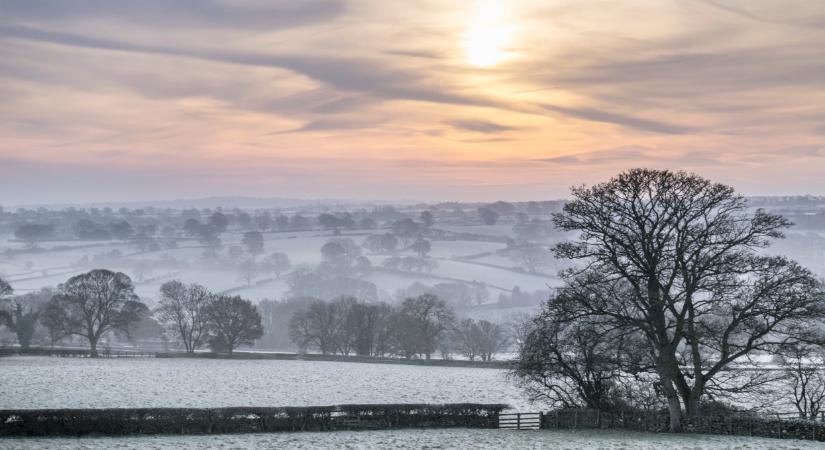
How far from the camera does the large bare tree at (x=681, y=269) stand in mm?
28750

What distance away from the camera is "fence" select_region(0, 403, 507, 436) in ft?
97.8

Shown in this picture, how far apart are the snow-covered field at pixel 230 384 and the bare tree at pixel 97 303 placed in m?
9.69

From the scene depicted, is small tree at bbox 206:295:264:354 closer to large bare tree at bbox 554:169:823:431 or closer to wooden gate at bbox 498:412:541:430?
wooden gate at bbox 498:412:541:430

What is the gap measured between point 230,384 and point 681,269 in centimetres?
3651

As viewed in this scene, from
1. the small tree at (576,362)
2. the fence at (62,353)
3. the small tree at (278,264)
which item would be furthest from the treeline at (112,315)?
the small tree at (278,264)

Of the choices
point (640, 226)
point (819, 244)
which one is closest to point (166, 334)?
point (640, 226)

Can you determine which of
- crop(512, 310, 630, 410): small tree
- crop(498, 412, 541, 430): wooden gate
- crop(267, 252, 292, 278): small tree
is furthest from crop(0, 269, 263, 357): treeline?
crop(267, 252, 292, 278): small tree

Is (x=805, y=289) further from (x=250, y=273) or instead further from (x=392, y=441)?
(x=250, y=273)

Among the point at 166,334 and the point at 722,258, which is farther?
the point at 166,334

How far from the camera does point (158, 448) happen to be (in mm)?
27125

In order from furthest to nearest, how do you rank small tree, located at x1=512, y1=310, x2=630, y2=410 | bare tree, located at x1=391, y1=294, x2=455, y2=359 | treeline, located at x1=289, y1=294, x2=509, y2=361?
treeline, located at x1=289, y1=294, x2=509, y2=361, bare tree, located at x1=391, y1=294, x2=455, y2=359, small tree, located at x1=512, y1=310, x2=630, y2=410

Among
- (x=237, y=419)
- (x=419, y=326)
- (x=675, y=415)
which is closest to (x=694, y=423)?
(x=675, y=415)

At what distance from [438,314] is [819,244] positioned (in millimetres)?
164748

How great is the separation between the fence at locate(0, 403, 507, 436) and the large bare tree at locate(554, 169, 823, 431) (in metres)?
9.32
